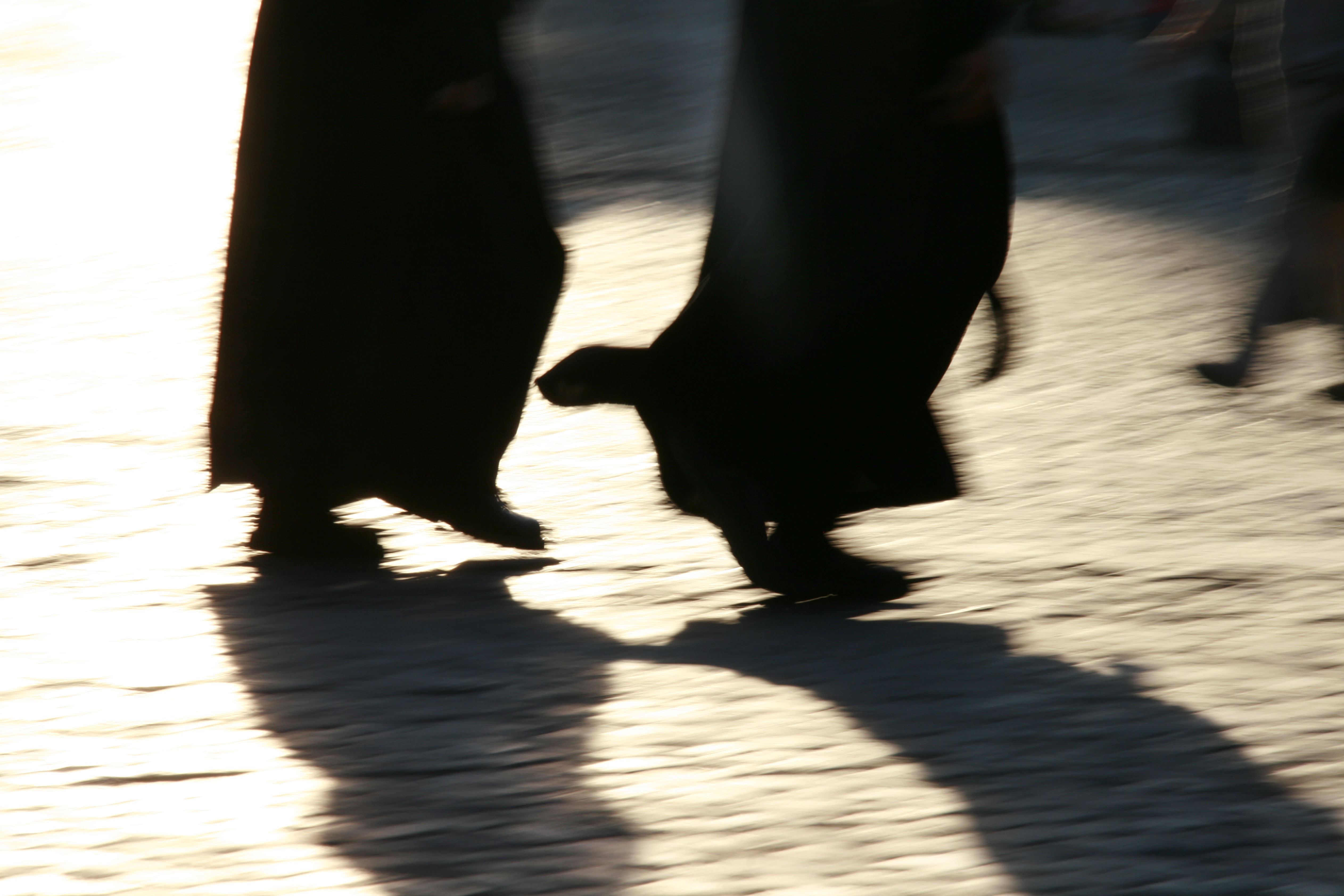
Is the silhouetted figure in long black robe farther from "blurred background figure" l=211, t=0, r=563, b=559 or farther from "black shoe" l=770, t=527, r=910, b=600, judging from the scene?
"blurred background figure" l=211, t=0, r=563, b=559

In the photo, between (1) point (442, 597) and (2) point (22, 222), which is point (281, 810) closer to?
(1) point (442, 597)

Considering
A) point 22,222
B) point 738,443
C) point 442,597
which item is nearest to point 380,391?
point 442,597

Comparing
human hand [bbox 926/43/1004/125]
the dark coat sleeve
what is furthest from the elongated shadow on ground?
the dark coat sleeve

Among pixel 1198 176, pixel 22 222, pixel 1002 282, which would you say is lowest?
pixel 1198 176

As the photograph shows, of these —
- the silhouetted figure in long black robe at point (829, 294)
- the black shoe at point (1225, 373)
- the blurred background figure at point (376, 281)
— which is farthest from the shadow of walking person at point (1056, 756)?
the black shoe at point (1225, 373)

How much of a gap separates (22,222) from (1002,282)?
611 centimetres

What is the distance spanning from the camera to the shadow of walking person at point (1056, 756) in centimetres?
247

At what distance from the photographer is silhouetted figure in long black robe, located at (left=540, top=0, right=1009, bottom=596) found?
362 centimetres

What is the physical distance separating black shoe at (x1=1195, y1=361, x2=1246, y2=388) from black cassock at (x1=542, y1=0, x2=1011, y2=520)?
2.06m

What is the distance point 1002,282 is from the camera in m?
4.00

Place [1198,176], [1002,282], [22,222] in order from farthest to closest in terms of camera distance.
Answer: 1. [1198,176]
2. [22,222]
3. [1002,282]

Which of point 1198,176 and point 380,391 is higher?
point 380,391

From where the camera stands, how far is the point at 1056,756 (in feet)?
9.44

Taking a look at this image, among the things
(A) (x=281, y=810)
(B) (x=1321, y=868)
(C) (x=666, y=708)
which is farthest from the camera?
(C) (x=666, y=708)
